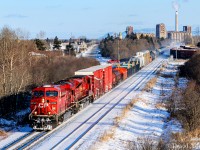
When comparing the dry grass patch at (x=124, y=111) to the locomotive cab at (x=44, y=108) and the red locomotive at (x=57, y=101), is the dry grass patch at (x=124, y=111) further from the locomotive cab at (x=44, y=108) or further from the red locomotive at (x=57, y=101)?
the locomotive cab at (x=44, y=108)

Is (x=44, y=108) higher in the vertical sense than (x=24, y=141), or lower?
higher

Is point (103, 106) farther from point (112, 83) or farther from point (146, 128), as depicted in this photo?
point (112, 83)

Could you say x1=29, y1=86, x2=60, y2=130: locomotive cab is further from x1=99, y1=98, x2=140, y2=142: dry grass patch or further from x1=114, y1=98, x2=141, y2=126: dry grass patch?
x1=114, y1=98, x2=141, y2=126: dry grass patch

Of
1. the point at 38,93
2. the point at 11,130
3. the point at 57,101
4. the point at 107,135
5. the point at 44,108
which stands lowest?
the point at 11,130

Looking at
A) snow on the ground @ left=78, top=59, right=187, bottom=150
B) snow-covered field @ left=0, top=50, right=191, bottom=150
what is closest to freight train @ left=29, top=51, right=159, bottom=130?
snow-covered field @ left=0, top=50, right=191, bottom=150

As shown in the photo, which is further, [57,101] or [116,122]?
[116,122]

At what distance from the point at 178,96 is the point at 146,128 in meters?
9.91

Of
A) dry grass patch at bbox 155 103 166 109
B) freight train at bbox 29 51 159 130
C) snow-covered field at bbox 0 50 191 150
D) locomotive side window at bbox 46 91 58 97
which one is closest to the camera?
snow-covered field at bbox 0 50 191 150

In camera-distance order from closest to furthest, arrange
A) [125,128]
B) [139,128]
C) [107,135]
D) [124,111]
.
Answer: [107,135], [125,128], [139,128], [124,111]

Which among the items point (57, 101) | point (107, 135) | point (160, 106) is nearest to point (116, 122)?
point (107, 135)

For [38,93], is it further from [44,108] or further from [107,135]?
[107,135]

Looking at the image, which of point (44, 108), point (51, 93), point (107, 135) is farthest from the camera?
point (51, 93)

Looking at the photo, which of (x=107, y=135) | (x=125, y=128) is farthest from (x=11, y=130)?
(x=125, y=128)

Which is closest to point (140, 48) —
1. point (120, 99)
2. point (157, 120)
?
point (120, 99)
